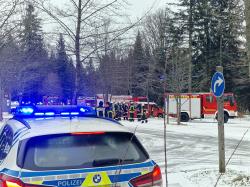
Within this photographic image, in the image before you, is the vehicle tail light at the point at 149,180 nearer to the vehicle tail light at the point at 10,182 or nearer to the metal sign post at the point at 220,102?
the vehicle tail light at the point at 10,182

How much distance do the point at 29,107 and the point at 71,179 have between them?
165 centimetres

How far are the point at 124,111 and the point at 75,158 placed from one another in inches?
1304

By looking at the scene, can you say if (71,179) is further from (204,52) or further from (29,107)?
(204,52)

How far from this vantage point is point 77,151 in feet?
13.0

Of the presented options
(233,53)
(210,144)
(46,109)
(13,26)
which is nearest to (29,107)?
(46,109)

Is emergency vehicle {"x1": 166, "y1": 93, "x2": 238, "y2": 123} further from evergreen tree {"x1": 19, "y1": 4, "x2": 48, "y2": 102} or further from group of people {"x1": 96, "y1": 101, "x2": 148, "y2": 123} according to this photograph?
evergreen tree {"x1": 19, "y1": 4, "x2": 48, "y2": 102}

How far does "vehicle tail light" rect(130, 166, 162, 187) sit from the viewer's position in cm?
397

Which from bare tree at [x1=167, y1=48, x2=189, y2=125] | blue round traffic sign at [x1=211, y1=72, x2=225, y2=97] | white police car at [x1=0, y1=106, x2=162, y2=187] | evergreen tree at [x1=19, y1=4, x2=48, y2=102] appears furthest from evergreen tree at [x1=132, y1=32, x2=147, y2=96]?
white police car at [x1=0, y1=106, x2=162, y2=187]

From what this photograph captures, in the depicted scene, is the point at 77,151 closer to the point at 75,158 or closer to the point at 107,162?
the point at 75,158

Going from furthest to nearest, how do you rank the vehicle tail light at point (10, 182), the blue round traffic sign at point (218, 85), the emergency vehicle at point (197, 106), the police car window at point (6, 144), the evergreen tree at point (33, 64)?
the emergency vehicle at point (197, 106)
the evergreen tree at point (33, 64)
the blue round traffic sign at point (218, 85)
the police car window at point (6, 144)
the vehicle tail light at point (10, 182)

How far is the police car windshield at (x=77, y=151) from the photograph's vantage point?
12.6 ft

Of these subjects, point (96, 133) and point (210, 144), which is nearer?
point (96, 133)

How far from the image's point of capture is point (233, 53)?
46.8m

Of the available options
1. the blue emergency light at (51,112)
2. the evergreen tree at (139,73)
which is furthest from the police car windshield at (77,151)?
the evergreen tree at (139,73)
